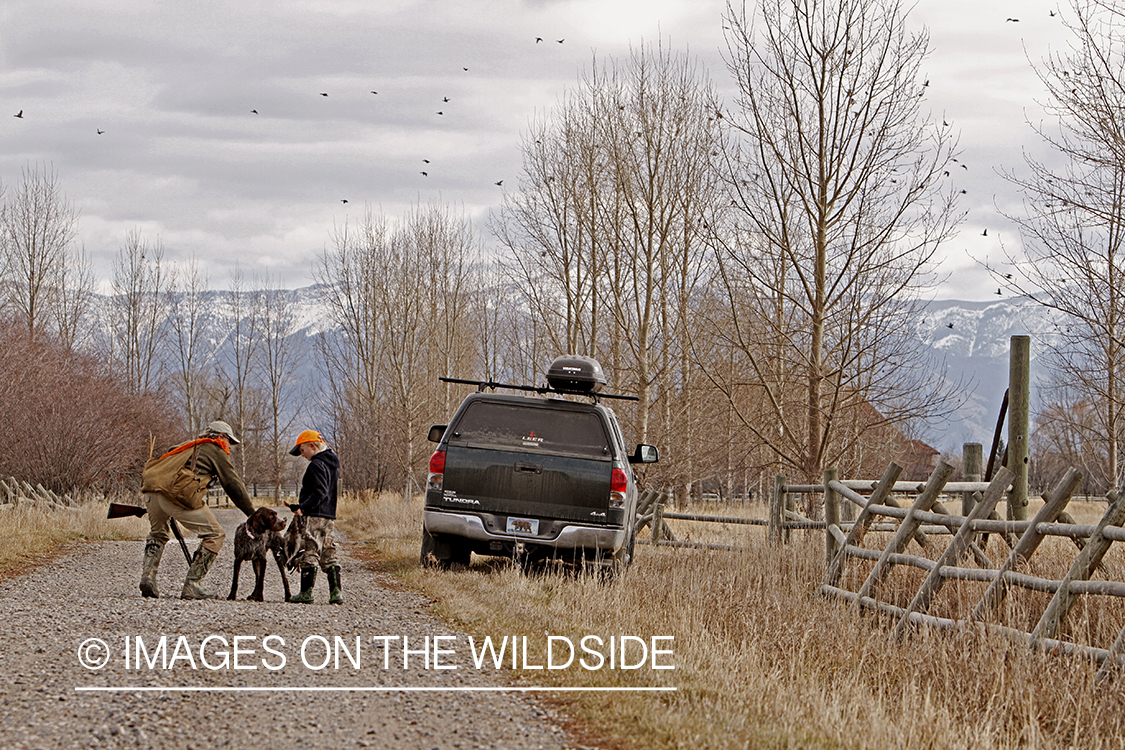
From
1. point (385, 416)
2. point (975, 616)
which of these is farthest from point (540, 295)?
point (975, 616)

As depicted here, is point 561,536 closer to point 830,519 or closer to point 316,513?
point 316,513

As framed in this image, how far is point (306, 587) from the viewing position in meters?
9.34

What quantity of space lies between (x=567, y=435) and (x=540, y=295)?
15.5 m

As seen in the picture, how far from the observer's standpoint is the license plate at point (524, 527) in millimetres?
10852

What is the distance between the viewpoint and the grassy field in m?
5.03

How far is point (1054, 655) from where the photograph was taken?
680 centimetres

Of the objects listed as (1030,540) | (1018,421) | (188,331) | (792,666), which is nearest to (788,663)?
(792,666)

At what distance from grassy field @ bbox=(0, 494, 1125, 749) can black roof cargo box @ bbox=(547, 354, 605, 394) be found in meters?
2.63

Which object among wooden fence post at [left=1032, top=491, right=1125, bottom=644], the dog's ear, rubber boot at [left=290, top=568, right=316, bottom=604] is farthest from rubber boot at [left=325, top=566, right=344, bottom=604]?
wooden fence post at [left=1032, top=491, right=1125, bottom=644]

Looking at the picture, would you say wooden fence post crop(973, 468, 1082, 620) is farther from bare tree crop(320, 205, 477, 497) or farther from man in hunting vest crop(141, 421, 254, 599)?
bare tree crop(320, 205, 477, 497)

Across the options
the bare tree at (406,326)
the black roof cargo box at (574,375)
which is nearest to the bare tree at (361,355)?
the bare tree at (406,326)

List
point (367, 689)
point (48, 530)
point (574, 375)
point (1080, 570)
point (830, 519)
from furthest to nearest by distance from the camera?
point (48, 530), point (574, 375), point (830, 519), point (1080, 570), point (367, 689)

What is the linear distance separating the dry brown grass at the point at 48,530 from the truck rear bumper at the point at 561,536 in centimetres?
567

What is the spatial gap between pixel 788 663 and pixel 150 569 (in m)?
5.75
